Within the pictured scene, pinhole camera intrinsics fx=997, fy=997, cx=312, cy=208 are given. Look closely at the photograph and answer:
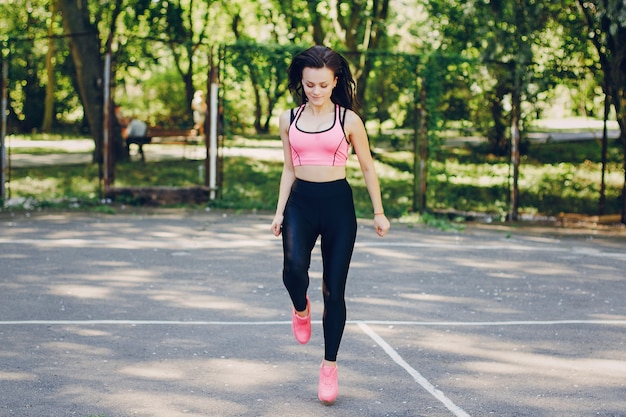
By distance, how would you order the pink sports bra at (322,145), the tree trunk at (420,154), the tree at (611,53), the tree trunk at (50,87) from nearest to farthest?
1. the pink sports bra at (322,145)
2. the tree at (611,53)
3. the tree trunk at (420,154)
4. the tree trunk at (50,87)

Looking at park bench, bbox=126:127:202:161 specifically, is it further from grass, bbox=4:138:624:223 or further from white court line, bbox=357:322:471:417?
white court line, bbox=357:322:471:417

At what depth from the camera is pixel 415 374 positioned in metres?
6.54

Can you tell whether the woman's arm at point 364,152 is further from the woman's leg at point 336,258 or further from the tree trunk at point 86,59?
the tree trunk at point 86,59

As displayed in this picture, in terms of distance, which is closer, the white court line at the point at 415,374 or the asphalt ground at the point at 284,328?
the white court line at the point at 415,374

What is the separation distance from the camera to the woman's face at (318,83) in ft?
19.2

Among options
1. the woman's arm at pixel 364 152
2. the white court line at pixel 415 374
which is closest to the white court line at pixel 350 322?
the white court line at pixel 415 374

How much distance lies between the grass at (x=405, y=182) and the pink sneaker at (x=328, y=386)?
1006 cm

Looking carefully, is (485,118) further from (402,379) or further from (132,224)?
(402,379)

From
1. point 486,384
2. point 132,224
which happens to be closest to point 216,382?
point 486,384

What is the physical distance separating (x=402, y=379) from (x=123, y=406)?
1.82m

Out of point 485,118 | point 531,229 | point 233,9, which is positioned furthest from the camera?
point 233,9

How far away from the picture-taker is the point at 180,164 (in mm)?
21812

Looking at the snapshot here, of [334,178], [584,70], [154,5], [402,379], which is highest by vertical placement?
[154,5]

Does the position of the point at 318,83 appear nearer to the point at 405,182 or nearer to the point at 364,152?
the point at 364,152
